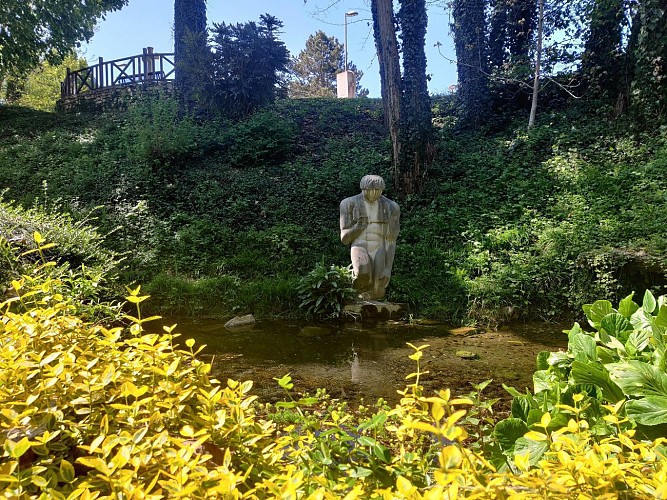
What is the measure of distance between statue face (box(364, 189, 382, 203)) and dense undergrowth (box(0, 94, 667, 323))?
1.57 meters

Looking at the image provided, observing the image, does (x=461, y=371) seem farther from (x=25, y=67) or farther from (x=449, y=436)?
(x=25, y=67)

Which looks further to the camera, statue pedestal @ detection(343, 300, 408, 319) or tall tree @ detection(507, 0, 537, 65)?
tall tree @ detection(507, 0, 537, 65)

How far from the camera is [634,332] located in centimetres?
147

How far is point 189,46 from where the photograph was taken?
13797 mm

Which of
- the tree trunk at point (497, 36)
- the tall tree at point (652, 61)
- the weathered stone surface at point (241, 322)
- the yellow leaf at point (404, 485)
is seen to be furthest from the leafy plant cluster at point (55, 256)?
the tree trunk at point (497, 36)

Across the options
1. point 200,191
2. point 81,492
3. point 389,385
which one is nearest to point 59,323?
point 81,492

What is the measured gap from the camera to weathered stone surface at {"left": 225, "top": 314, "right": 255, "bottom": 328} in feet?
18.9

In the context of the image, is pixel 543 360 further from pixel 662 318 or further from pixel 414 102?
pixel 414 102

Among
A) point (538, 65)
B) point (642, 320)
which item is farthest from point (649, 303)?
point (538, 65)

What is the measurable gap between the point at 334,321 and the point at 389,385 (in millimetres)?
2691

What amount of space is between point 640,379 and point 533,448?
35 cm

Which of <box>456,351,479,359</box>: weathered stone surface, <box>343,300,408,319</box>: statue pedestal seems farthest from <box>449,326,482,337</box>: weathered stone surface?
<box>456,351,479,359</box>: weathered stone surface

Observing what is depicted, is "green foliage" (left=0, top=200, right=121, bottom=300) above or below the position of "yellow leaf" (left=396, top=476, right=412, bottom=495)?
above

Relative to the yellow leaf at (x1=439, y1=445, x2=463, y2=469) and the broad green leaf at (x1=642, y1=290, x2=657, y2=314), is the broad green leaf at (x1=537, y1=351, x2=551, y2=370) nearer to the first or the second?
the broad green leaf at (x1=642, y1=290, x2=657, y2=314)
